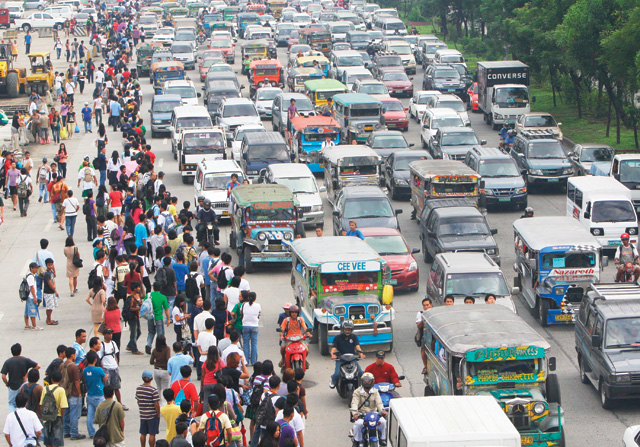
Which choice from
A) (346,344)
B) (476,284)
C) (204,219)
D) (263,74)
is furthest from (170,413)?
(263,74)

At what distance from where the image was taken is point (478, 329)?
17375 millimetres

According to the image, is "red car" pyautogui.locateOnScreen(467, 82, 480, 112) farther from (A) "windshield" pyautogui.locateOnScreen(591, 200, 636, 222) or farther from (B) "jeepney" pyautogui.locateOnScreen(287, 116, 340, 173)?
(A) "windshield" pyautogui.locateOnScreen(591, 200, 636, 222)

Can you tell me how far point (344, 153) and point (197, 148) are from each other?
6104 millimetres

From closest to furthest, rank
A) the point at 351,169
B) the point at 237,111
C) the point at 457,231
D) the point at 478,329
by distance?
the point at 478,329 < the point at 457,231 < the point at 351,169 < the point at 237,111

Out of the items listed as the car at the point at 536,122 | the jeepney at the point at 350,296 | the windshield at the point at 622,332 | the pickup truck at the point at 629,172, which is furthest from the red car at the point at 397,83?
the windshield at the point at 622,332

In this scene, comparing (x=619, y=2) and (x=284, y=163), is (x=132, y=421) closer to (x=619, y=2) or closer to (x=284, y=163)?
(x=284, y=163)

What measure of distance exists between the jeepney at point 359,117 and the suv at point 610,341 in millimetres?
23907

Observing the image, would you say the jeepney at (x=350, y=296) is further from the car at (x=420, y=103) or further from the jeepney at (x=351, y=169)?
the car at (x=420, y=103)

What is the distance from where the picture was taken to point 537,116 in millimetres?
43406

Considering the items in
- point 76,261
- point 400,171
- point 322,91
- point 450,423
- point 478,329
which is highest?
point 450,423

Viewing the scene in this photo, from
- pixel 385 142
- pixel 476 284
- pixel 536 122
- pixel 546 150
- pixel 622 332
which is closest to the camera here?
pixel 622 332

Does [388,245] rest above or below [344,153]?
below

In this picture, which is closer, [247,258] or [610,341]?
[610,341]

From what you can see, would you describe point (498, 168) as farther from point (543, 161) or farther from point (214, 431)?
point (214, 431)
